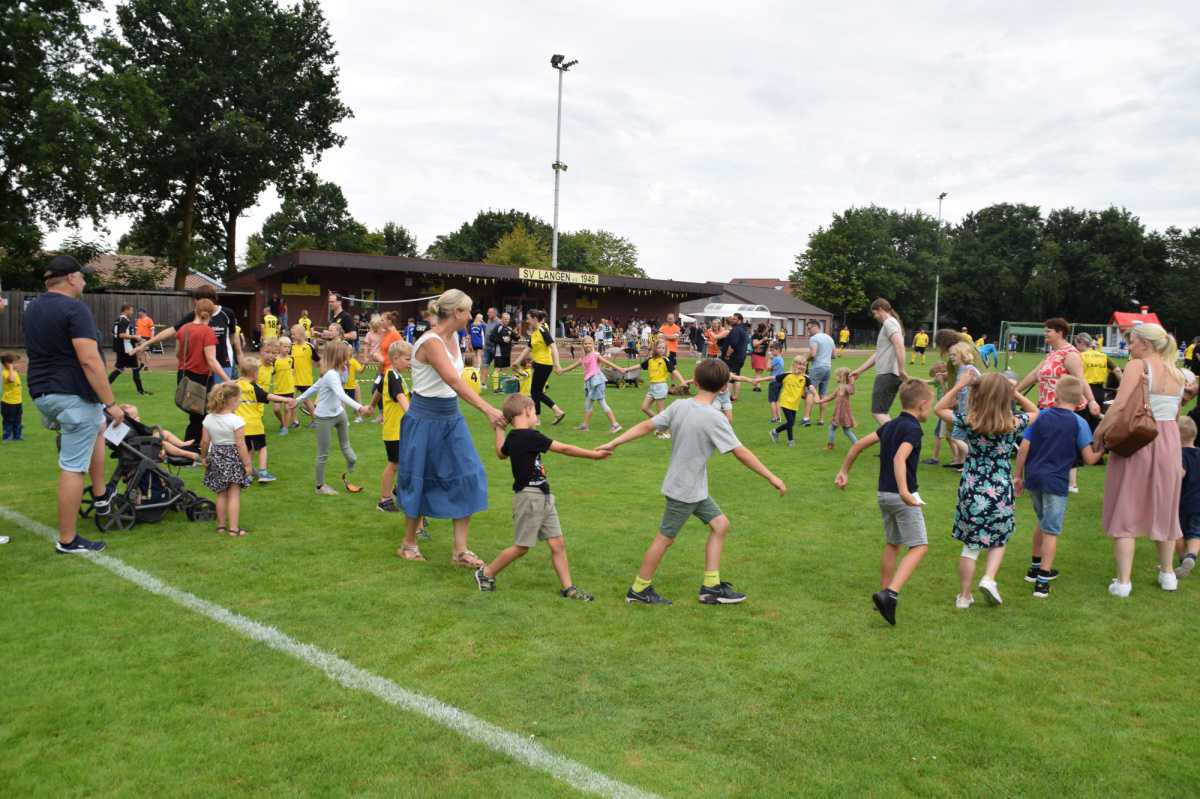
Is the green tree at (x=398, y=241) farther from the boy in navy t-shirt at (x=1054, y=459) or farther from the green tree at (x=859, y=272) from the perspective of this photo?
the boy in navy t-shirt at (x=1054, y=459)

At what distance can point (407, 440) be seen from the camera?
616 cm

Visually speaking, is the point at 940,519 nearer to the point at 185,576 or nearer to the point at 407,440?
the point at 407,440

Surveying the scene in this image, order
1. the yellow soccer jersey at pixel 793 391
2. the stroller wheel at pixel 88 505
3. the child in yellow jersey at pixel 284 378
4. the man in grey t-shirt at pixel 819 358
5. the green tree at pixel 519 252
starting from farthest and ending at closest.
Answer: the green tree at pixel 519 252 < the man in grey t-shirt at pixel 819 358 < the child in yellow jersey at pixel 284 378 < the yellow soccer jersey at pixel 793 391 < the stroller wheel at pixel 88 505

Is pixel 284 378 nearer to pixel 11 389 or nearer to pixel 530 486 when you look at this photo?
pixel 11 389

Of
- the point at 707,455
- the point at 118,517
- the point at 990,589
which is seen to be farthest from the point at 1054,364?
the point at 118,517

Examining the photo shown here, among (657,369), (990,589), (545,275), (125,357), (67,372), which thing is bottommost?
(990,589)

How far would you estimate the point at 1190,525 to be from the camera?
21.5ft

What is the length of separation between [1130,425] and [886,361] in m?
4.01

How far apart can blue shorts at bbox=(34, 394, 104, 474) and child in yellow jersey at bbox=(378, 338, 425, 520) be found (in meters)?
2.45

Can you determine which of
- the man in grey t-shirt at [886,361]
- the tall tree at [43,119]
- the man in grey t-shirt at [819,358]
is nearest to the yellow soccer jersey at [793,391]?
the man in grey t-shirt at [819,358]

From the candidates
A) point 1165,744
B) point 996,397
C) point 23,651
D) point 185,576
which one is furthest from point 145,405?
point 1165,744

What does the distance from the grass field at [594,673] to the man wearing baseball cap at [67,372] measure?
722 millimetres

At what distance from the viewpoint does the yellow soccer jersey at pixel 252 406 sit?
921 cm

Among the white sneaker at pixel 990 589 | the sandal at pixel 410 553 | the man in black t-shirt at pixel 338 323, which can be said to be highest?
the man in black t-shirt at pixel 338 323
